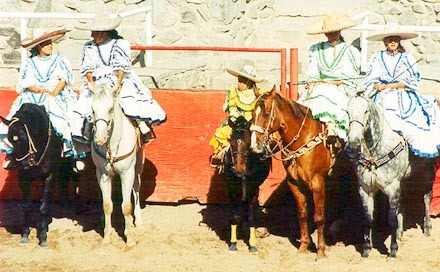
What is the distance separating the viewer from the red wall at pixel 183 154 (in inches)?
569

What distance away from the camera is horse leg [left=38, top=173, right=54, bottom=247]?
13.1 metres

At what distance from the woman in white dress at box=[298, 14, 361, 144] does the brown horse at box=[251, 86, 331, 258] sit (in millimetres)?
167

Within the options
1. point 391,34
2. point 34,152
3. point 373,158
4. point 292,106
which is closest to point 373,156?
point 373,158

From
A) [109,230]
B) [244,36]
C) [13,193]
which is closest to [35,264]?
[109,230]

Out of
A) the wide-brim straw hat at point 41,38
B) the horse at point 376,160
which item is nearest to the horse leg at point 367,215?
the horse at point 376,160

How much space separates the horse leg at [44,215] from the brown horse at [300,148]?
2972mm

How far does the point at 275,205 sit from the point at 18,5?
516cm

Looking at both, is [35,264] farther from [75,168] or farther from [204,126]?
[204,126]

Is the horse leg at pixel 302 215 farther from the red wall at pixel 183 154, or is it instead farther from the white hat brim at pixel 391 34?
the white hat brim at pixel 391 34

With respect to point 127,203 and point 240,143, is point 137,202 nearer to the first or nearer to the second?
point 127,203

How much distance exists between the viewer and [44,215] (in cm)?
1320

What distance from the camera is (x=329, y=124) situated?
40.3ft

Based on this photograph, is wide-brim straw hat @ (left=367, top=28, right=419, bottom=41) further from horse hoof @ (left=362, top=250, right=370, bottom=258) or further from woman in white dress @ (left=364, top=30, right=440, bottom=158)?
horse hoof @ (left=362, top=250, right=370, bottom=258)

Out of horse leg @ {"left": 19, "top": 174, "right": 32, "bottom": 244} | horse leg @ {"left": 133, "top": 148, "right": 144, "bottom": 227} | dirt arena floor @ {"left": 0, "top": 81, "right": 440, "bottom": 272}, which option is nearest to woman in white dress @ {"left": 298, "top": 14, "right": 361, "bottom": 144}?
dirt arena floor @ {"left": 0, "top": 81, "right": 440, "bottom": 272}
